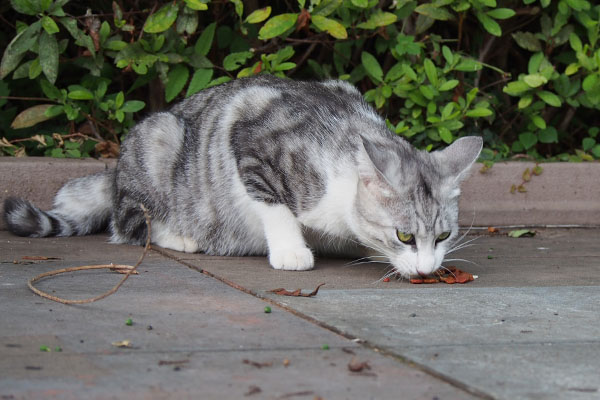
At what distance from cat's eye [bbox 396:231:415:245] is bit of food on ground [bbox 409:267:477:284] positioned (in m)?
0.16

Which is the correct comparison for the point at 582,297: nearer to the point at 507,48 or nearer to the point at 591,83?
the point at 591,83

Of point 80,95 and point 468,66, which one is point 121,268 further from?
point 468,66

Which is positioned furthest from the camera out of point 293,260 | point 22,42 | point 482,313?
point 22,42

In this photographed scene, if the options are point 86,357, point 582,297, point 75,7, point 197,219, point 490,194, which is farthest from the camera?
point 75,7

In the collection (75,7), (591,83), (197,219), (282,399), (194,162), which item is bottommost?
(282,399)

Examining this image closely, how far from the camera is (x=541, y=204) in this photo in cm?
579

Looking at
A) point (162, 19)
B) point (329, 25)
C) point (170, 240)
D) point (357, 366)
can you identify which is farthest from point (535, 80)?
point (357, 366)

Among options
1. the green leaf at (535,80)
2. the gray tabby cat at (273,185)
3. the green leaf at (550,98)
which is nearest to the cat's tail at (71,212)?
the gray tabby cat at (273,185)

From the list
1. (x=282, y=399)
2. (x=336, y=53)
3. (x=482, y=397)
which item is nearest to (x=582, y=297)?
(x=482, y=397)

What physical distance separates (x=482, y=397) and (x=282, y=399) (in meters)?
0.48

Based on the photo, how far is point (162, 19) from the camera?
17.5 ft

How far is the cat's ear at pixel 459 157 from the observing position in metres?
4.02

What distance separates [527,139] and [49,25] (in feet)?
10.8

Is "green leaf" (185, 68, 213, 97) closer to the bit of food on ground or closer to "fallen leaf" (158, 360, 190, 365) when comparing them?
the bit of food on ground
